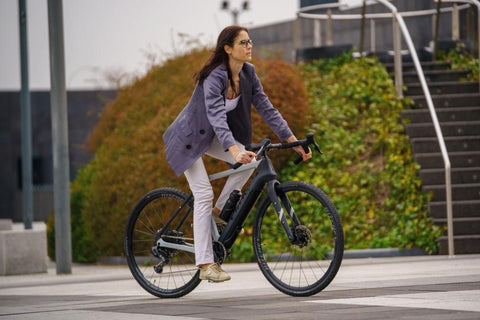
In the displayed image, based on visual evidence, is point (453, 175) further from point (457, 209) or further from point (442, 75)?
point (442, 75)

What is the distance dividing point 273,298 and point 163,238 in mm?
1161

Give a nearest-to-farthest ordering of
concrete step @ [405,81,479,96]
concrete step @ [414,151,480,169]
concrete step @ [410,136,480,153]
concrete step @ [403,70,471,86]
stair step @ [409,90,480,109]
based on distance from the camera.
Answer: concrete step @ [414,151,480,169] < concrete step @ [410,136,480,153] < stair step @ [409,90,480,109] < concrete step @ [405,81,479,96] < concrete step @ [403,70,471,86]

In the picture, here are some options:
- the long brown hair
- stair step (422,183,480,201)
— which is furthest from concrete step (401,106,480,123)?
the long brown hair

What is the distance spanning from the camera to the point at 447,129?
45.3ft

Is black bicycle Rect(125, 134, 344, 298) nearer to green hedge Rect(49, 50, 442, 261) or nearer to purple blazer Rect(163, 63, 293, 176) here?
purple blazer Rect(163, 63, 293, 176)

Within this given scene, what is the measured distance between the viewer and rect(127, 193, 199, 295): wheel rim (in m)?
7.53

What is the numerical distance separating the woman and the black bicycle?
0.13 meters

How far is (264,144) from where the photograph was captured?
22.5ft

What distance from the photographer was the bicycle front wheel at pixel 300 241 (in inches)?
257

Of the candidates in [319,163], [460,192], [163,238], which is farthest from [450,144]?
[163,238]

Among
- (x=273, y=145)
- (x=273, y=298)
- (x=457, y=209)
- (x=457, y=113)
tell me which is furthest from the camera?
(x=457, y=113)

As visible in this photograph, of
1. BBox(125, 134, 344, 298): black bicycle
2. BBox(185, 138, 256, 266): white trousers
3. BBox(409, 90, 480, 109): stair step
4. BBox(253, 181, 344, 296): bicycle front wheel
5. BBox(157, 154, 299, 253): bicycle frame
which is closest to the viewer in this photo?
BBox(253, 181, 344, 296): bicycle front wheel

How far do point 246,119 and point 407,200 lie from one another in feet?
18.8

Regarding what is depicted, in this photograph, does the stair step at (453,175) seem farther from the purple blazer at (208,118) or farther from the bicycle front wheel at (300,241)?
the purple blazer at (208,118)
